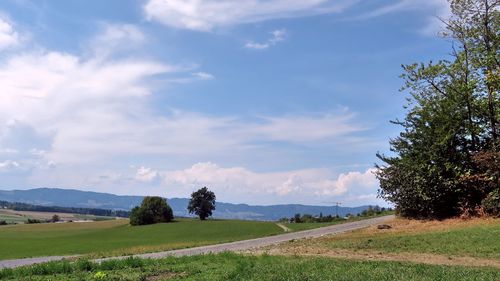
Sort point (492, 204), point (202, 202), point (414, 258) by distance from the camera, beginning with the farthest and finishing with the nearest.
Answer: point (202, 202) → point (492, 204) → point (414, 258)

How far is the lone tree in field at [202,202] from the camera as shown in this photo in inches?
4657

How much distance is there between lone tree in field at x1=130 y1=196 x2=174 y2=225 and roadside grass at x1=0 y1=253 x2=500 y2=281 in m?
96.0

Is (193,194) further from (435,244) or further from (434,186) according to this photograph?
(435,244)

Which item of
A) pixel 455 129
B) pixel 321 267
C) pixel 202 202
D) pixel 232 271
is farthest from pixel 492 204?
pixel 202 202

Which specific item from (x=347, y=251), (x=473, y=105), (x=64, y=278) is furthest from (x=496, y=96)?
(x=64, y=278)

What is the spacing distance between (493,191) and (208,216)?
89.5 meters

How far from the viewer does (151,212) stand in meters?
114

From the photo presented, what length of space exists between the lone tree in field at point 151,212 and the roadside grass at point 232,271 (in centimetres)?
9605

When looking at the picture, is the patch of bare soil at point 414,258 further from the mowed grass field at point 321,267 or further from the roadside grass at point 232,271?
the roadside grass at point 232,271

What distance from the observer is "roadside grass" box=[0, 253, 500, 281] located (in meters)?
14.2

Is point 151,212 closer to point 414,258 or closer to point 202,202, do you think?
point 202,202

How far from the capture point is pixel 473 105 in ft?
134

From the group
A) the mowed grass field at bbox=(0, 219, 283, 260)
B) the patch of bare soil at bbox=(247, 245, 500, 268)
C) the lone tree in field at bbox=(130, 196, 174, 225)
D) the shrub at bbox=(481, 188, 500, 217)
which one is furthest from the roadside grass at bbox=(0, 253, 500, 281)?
the lone tree in field at bbox=(130, 196, 174, 225)

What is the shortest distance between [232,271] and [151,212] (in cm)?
10139
